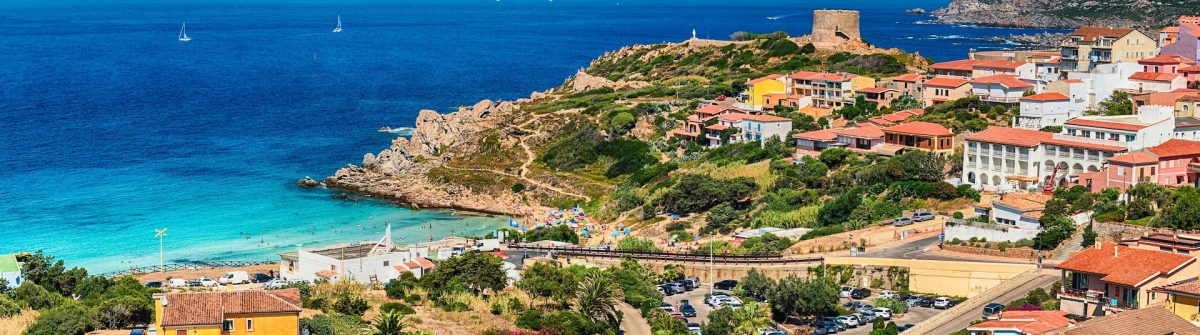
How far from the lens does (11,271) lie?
50594mm

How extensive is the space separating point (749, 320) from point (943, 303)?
709cm

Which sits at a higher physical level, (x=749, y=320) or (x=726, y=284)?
(x=726, y=284)

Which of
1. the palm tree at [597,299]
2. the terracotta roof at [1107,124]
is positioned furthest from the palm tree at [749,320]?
the terracotta roof at [1107,124]

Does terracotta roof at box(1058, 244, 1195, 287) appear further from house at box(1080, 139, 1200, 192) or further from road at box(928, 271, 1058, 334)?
house at box(1080, 139, 1200, 192)

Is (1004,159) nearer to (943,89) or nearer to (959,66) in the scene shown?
(943,89)

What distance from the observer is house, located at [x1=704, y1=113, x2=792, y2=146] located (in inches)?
2987

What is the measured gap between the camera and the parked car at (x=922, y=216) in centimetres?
5473

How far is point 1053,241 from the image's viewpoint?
155 feet

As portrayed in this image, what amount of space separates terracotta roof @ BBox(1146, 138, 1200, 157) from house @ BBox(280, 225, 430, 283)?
2615 cm

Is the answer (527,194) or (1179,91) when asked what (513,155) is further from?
(1179,91)

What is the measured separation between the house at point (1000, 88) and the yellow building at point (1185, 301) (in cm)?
3951

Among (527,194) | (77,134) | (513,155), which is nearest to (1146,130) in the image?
(527,194)

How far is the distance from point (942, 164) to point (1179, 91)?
12010 mm

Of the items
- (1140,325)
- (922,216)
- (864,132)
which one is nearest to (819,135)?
(864,132)
